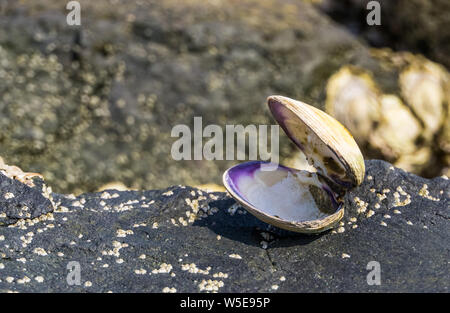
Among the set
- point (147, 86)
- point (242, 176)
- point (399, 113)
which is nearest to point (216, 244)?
point (242, 176)

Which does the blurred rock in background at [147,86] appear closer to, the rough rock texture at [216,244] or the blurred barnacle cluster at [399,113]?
the blurred barnacle cluster at [399,113]

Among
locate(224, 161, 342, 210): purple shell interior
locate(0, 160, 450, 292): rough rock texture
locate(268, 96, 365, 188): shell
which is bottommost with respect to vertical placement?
locate(0, 160, 450, 292): rough rock texture

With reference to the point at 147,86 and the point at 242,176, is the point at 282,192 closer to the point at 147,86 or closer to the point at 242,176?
the point at 242,176

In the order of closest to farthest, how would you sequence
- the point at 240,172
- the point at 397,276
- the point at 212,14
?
1. the point at 397,276
2. the point at 240,172
3. the point at 212,14

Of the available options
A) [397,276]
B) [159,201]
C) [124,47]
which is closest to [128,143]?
[124,47]

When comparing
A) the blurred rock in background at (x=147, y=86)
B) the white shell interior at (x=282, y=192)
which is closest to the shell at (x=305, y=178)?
the white shell interior at (x=282, y=192)

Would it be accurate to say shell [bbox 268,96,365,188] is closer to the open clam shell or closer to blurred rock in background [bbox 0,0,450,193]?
the open clam shell

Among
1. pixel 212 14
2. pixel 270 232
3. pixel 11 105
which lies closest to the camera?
pixel 270 232

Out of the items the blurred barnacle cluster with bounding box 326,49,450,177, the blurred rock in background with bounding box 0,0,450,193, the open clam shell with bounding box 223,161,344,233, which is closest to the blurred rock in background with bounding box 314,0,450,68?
the blurred barnacle cluster with bounding box 326,49,450,177
